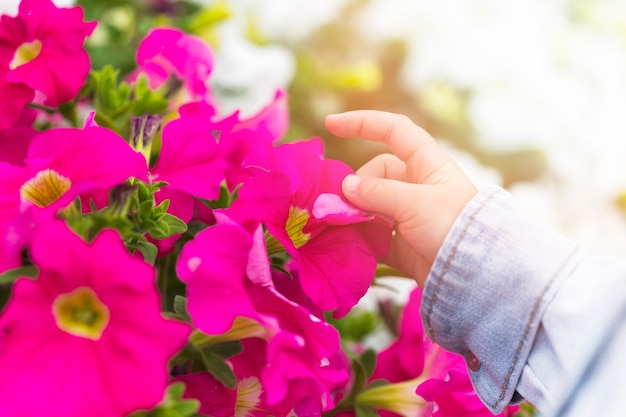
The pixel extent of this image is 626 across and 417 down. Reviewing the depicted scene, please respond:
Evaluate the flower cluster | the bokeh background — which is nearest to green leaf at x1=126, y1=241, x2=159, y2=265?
the flower cluster

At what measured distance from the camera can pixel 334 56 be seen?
107 cm

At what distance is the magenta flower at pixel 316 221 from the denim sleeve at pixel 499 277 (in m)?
0.04

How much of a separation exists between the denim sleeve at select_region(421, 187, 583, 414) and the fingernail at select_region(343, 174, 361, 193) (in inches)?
2.3

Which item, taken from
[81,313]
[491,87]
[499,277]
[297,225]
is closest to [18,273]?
[81,313]

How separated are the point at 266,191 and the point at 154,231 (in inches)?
2.3

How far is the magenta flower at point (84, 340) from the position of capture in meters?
0.26

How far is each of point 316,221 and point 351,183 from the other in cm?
3

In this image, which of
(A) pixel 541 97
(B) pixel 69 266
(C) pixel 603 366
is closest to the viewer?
(B) pixel 69 266

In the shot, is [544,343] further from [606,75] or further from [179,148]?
[606,75]

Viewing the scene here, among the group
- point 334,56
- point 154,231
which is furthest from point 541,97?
point 154,231

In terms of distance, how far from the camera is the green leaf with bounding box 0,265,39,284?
0.97ft

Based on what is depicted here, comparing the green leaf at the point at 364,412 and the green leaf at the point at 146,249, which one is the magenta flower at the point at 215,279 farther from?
the green leaf at the point at 364,412

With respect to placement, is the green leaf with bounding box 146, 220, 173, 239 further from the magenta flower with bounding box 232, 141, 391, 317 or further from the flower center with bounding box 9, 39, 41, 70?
the flower center with bounding box 9, 39, 41, 70

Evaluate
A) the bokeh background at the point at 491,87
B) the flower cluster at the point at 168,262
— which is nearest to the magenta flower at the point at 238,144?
the flower cluster at the point at 168,262
